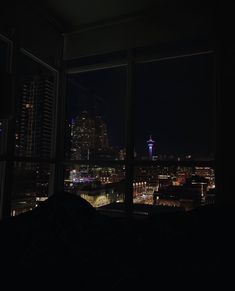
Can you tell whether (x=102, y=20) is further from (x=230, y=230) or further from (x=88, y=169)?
(x=230, y=230)

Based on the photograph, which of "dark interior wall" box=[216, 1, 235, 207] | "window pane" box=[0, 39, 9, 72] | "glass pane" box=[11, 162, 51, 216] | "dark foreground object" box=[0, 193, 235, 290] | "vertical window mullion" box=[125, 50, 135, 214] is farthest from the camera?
"vertical window mullion" box=[125, 50, 135, 214]

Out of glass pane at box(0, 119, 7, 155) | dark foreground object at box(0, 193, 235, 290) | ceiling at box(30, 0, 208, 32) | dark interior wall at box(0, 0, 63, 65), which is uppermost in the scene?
ceiling at box(30, 0, 208, 32)

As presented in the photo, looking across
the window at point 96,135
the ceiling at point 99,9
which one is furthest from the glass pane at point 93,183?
the ceiling at point 99,9

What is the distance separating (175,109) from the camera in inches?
130

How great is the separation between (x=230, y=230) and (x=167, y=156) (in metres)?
1.52

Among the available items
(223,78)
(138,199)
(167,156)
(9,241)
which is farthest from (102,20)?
(9,241)

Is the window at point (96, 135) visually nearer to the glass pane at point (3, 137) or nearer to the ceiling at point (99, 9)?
the ceiling at point (99, 9)

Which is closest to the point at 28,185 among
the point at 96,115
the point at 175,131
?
the point at 96,115

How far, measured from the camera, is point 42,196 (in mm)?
3344

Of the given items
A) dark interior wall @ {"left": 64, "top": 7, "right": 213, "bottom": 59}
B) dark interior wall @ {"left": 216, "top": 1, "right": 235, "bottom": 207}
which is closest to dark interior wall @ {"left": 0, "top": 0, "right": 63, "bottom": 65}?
dark interior wall @ {"left": 64, "top": 7, "right": 213, "bottom": 59}

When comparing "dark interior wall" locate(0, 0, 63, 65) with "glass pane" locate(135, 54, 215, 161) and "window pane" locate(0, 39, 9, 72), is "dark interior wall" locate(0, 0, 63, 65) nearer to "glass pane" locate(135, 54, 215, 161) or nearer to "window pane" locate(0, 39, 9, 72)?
"window pane" locate(0, 39, 9, 72)

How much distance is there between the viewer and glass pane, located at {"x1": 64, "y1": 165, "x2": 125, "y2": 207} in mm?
3428

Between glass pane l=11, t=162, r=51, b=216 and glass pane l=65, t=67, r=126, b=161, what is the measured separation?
44cm

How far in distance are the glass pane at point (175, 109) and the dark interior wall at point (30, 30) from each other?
3.94ft
